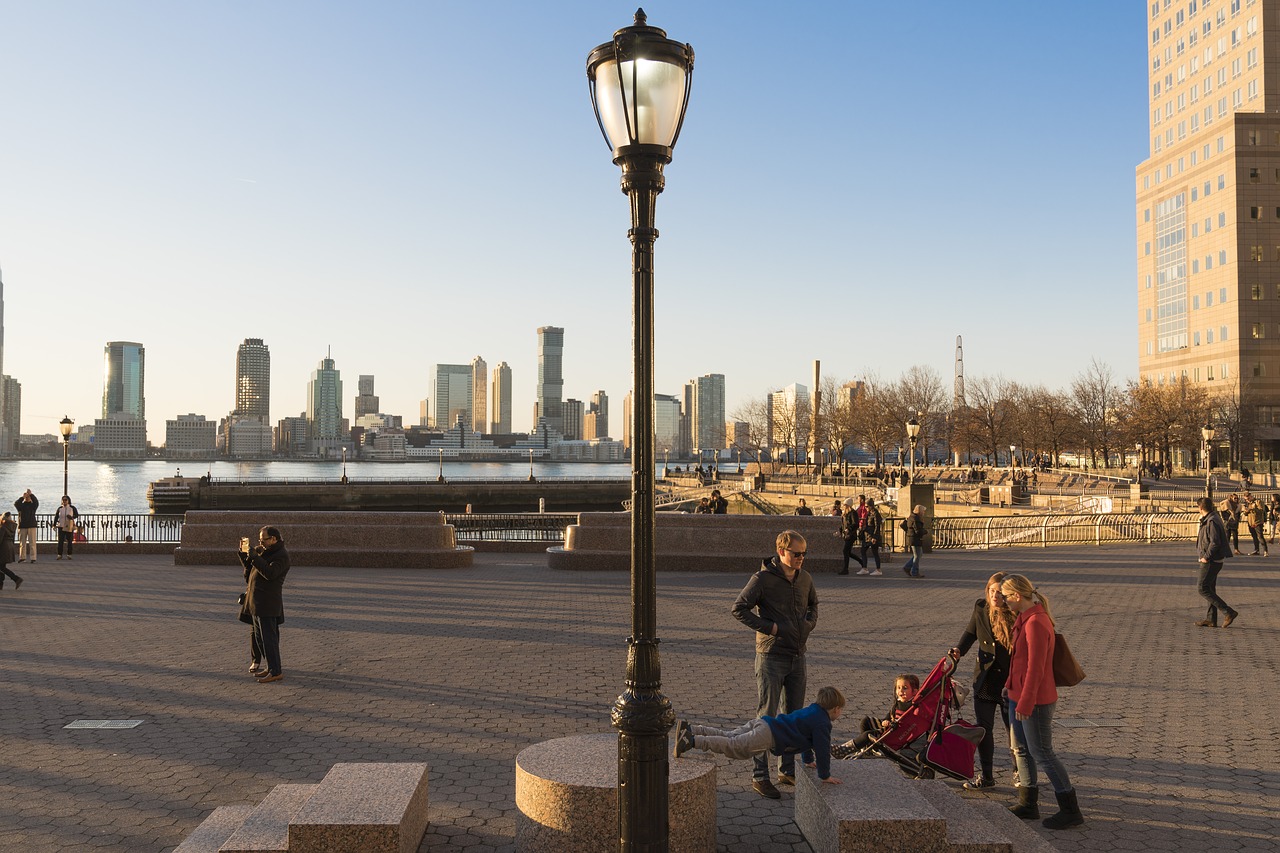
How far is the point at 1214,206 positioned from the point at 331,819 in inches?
3679

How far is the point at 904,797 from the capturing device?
5.35m

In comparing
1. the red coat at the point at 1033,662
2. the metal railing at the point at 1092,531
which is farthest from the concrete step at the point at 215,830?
the metal railing at the point at 1092,531

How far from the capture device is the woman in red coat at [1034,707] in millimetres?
5934

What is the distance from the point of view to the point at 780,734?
6.03 m

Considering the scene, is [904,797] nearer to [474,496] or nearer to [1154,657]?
[1154,657]

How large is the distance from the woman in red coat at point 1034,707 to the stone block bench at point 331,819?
154 inches

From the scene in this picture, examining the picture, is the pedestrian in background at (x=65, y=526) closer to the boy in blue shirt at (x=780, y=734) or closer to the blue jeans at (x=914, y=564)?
the blue jeans at (x=914, y=564)

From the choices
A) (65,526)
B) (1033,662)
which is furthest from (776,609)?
(65,526)

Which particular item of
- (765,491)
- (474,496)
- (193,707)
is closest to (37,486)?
(474,496)

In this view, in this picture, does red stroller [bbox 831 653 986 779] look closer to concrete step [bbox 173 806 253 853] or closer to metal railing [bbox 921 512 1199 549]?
concrete step [bbox 173 806 253 853]

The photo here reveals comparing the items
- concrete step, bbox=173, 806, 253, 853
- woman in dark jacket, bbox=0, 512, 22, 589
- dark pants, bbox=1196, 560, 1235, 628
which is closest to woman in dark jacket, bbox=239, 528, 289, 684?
concrete step, bbox=173, 806, 253, 853

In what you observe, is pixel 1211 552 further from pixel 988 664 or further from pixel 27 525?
pixel 27 525

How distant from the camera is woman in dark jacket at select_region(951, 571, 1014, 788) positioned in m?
6.75

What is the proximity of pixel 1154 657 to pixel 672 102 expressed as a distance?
1006 centimetres
